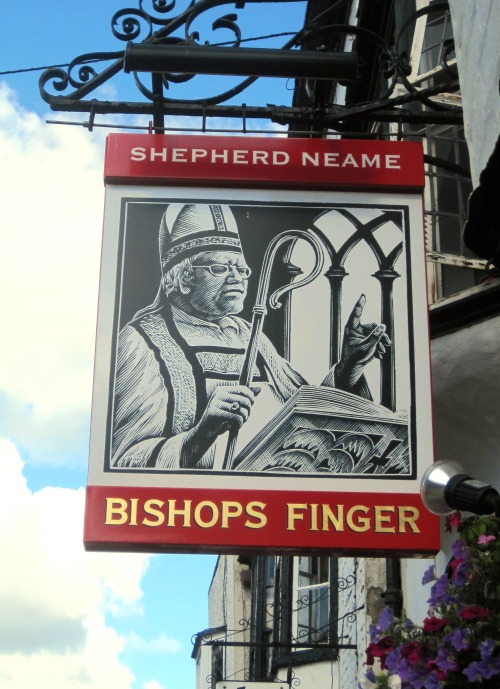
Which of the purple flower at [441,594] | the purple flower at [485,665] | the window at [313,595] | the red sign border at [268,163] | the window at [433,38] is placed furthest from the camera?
the window at [313,595]

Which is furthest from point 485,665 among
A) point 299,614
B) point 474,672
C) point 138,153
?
point 299,614

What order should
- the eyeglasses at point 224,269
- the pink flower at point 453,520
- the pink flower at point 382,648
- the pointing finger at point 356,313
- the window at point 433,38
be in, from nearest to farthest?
1. the pink flower at point 382,648
2. the pink flower at point 453,520
3. the pointing finger at point 356,313
4. the eyeglasses at point 224,269
5. the window at point 433,38

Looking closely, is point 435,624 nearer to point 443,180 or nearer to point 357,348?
point 357,348

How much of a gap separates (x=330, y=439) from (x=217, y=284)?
1.17m

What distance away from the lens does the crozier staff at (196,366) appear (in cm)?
648

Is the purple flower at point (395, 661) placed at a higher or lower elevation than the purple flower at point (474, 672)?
higher

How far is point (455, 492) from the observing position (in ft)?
17.4

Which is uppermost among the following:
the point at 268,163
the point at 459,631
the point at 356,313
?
the point at 268,163

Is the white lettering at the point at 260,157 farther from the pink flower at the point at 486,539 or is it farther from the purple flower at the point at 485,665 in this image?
the purple flower at the point at 485,665

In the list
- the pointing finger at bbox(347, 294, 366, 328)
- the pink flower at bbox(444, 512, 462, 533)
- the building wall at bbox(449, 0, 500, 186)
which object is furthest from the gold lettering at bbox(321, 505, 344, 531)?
the building wall at bbox(449, 0, 500, 186)

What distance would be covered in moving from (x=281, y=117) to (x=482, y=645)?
3.89 m

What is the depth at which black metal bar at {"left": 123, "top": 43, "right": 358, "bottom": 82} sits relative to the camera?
7.60 meters

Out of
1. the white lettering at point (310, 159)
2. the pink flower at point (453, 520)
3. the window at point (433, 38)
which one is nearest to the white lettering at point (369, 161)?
the white lettering at point (310, 159)

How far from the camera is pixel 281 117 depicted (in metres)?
7.88
